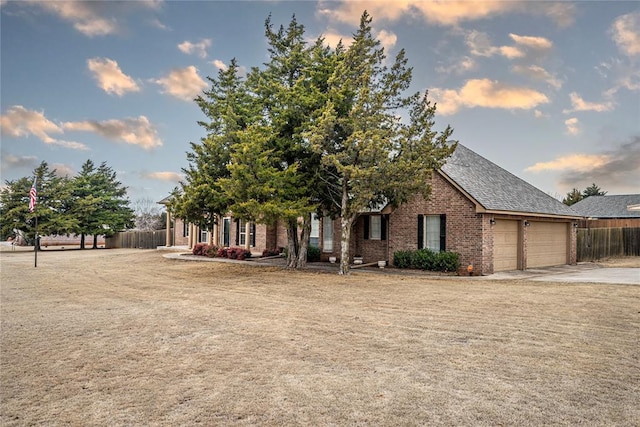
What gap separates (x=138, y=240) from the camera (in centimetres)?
3850

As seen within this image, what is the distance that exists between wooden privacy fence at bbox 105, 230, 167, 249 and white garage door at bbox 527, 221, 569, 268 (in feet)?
97.4

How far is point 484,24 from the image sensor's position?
17422 millimetres

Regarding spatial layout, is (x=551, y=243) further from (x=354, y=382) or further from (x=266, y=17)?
(x=354, y=382)

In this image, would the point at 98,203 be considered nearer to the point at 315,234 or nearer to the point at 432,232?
the point at 315,234

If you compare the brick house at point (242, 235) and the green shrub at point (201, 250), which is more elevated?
the brick house at point (242, 235)

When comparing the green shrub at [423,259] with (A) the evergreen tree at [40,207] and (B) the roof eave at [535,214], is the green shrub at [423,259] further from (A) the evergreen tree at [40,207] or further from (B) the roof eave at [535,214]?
(A) the evergreen tree at [40,207]

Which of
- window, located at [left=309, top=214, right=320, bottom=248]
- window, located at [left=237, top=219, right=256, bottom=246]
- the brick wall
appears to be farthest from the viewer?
window, located at [left=237, top=219, right=256, bottom=246]

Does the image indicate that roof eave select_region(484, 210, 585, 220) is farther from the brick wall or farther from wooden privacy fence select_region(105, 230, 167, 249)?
wooden privacy fence select_region(105, 230, 167, 249)

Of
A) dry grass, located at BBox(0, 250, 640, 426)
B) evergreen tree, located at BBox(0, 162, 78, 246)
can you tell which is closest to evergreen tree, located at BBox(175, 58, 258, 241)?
dry grass, located at BBox(0, 250, 640, 426)


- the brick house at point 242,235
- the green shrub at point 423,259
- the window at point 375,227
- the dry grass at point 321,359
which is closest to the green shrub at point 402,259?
the green shrub at point 423,259

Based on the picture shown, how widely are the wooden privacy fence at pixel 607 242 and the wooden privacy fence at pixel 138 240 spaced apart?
3192 centimetres

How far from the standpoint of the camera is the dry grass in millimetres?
4055

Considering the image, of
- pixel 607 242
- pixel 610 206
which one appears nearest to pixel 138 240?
pixel 607 242

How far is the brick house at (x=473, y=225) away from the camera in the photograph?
650 inches
